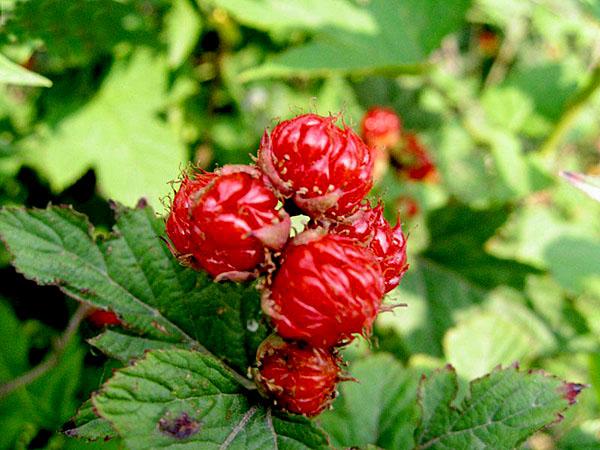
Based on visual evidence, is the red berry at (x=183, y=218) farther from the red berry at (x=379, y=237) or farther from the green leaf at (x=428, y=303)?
the green leaf at (x=428, y=303)

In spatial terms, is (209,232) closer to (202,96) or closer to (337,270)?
(337,270)

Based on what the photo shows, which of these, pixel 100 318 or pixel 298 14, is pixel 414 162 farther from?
pixel 100 318

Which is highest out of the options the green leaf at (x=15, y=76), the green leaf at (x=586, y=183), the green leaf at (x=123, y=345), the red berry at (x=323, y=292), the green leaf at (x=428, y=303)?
the green leaf at (x=15, y=76)

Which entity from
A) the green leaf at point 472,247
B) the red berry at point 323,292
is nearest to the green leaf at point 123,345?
the red berry at point 323,292

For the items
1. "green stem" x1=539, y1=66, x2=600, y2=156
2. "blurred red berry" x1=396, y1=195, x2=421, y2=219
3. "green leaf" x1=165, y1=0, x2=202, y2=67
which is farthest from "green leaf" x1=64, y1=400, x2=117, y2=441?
"green stem" x1=539, y1=66, x2=600, y2=156

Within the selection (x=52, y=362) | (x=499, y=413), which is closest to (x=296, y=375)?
(x=499, y=413)
